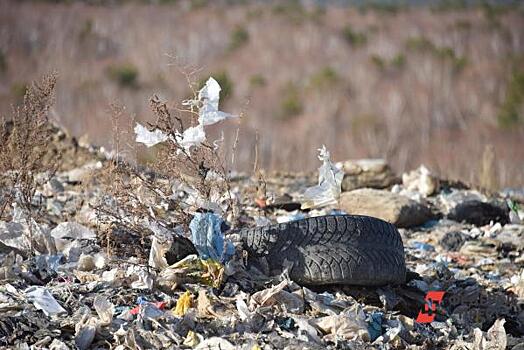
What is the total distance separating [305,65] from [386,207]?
2315cm

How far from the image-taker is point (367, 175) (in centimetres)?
760

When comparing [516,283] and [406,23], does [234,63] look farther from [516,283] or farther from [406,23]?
[516,283]

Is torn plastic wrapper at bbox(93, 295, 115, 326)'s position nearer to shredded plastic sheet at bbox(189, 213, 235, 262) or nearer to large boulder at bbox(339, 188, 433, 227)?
shredded plastic sheet at bbox(189, 213, 235, 262)

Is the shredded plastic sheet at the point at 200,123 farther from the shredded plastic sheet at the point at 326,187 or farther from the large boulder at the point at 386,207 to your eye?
the large boulder at the point at 386,207

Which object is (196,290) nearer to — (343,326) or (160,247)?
(160,247)

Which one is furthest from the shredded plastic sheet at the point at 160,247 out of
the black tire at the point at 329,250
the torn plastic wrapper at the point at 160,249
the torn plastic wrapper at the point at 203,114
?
the torn plastic wrapper at the point at 203,114

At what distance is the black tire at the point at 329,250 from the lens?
3.86 meters

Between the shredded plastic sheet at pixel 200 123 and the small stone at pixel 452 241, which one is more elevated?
the shredded plastic sheet at pixel 200 123

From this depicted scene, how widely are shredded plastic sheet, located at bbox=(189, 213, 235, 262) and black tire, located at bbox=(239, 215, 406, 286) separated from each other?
169 millimetres

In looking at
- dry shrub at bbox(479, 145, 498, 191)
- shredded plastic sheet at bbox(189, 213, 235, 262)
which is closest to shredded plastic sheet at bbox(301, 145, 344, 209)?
shredded plastic sheet at bbox(189, 213, 235, 262)

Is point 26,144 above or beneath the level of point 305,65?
above

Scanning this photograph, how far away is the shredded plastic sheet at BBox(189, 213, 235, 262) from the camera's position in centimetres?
379

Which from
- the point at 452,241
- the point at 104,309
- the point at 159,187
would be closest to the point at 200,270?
the point at 104,309

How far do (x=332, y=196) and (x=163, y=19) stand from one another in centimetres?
2967
